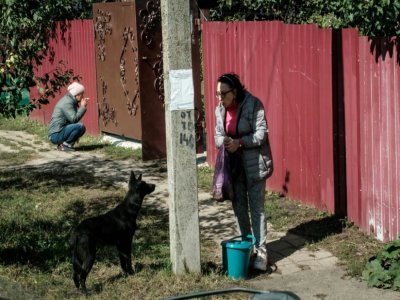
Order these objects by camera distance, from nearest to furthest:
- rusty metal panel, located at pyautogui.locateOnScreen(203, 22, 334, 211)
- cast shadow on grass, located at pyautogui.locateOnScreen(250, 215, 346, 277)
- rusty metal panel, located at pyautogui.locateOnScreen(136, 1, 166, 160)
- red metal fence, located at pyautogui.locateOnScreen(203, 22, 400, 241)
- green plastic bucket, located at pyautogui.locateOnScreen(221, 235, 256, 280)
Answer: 1. green plastic bucket, located at pyautogui.locateOnScreen(221, 235, 256, 280)
2. red metal fence, located at pyautogui.locateOnScreen(203, 22, 400, 241)
3. cast shadow on grass, located at pyautogui.locateOnScreen(250, 215, 346, 277)
4. rusty metal panel, located at pyautogui.locateOnScreen(203, 22, 334, 211)
5. rusty metal panel, located at pyautogui.locateOnScreen(136, 1, 166, 160)

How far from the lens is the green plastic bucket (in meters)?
7.18

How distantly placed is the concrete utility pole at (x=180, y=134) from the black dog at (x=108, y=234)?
1.32 feet

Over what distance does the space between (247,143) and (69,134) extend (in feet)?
25.0

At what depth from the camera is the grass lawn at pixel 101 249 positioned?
6980mm

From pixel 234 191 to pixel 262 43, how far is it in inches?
136

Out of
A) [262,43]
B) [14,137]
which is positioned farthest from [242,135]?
[14,137]

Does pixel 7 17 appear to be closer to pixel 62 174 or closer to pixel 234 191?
pixel 62 174

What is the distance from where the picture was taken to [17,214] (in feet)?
31.7

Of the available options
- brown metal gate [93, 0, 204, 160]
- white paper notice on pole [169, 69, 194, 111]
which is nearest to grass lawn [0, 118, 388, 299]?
brown metal gate [93, 0, 204, 160]

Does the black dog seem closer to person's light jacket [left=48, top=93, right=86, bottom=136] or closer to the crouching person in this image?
the crouching person

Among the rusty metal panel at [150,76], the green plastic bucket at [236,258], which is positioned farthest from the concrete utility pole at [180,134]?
the rusty metal panel at [150,76]

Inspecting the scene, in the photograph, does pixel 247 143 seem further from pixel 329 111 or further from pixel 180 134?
pixel 329 111

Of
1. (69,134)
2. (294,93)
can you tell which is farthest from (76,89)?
(294,93)

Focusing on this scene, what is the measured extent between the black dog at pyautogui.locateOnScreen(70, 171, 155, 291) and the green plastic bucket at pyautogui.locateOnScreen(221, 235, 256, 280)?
85 cm
